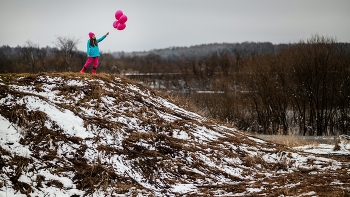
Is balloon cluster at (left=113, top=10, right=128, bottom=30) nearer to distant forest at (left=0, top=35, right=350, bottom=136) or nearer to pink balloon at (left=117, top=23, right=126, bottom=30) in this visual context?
pink balloon at (left=117, top=23, right=126, bottom=30)

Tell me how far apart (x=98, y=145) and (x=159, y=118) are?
91.9 inches

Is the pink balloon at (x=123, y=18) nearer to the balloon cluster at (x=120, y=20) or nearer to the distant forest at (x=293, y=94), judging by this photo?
the balloon cluster at (x=120, y=20)

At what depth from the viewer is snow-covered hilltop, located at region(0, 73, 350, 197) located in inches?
214

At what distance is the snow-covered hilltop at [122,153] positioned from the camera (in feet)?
17.8

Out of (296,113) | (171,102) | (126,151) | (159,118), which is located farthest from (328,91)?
(126,151)

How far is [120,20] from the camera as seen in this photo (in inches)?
408

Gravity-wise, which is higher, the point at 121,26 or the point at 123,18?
the point at 123,18

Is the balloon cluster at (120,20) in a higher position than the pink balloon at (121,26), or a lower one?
higher

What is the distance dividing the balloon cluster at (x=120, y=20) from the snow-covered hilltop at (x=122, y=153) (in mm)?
2319

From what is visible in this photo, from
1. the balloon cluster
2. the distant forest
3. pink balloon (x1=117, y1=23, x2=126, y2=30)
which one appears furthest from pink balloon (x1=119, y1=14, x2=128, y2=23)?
the distant forest

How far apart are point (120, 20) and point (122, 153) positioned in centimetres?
543

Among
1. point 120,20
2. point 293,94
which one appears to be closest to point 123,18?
point 120,20

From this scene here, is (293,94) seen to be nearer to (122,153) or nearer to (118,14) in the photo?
(118,14)

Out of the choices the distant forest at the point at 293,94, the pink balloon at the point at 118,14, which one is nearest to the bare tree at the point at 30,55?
the distant forest at the point at 293,94
